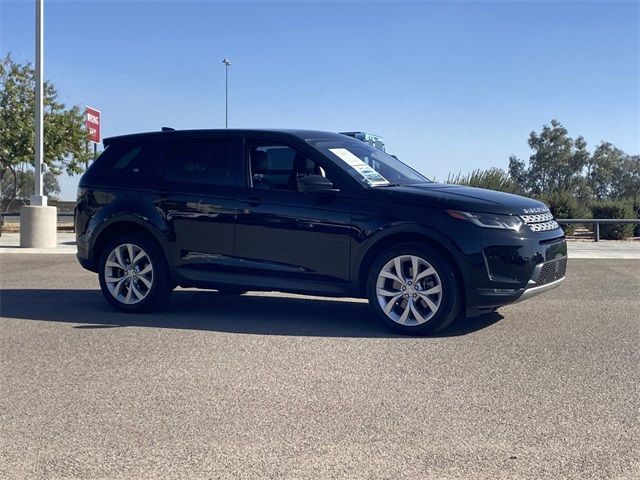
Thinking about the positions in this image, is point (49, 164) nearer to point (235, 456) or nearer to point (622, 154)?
point (235, 456)

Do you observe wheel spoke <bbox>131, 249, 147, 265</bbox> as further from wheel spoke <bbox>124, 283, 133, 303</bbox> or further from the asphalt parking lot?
the asphalt parking lot

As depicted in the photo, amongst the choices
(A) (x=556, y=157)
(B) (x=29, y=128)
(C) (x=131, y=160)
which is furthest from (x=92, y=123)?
(A) (x=556, y=157)

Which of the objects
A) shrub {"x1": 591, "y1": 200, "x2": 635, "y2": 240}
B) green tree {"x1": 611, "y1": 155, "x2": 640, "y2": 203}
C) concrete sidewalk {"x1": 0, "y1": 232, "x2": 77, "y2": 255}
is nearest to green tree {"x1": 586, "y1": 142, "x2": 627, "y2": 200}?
green tree {"x1": 611, "y1": 155, "x2": 640, "y2": 203}

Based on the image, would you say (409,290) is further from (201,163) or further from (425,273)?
(201,163)

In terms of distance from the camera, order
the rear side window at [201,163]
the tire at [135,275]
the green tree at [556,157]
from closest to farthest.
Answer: the rear side window at [201,163]
the tire at [135,275]
the green tree at [556,157]

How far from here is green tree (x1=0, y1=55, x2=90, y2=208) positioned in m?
23.0

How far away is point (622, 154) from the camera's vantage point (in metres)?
58.0

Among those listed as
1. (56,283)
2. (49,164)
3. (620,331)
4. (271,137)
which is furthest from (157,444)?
(49,164)

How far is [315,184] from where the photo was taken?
6633 mm

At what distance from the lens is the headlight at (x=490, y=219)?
6262mm

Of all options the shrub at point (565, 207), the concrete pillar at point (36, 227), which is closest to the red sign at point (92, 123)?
the concrete pillar at point (36, 227)

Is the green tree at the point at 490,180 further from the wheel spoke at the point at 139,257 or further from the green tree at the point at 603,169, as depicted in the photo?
the green tree at the point at 603,169

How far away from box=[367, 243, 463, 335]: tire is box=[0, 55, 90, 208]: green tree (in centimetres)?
1942

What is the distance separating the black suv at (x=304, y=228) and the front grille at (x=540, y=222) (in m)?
0.02
